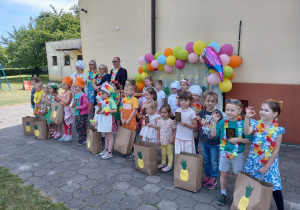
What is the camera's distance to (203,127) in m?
3.23

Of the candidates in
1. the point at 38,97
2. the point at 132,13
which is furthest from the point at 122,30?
the point at 38,97

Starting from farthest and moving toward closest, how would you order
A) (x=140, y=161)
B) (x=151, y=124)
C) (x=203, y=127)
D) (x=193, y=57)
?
(x=193, y=57), (x=151, y=124), (x=140, y=161), (x=203, y=127)

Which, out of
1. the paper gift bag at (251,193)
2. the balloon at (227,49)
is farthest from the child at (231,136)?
the balloon at (227,49)

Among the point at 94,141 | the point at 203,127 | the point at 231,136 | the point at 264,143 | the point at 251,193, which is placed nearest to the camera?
the point at 251,193

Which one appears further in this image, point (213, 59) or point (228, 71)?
point (228, 71)

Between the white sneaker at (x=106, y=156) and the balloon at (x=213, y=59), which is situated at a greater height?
the balloon at (x=213, y=59)

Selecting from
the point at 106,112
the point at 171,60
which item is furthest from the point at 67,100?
the point at 171,60

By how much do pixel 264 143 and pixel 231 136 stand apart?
380mm

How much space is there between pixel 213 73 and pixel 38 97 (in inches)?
177

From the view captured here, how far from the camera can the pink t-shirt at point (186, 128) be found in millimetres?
3412

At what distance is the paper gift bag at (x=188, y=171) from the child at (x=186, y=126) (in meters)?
0.34

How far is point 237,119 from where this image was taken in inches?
108

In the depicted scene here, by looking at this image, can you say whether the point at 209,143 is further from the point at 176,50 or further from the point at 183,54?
the point at 176,50

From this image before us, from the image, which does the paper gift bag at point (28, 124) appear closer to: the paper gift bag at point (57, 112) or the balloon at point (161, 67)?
the paper gift bag at point (57, 112)
